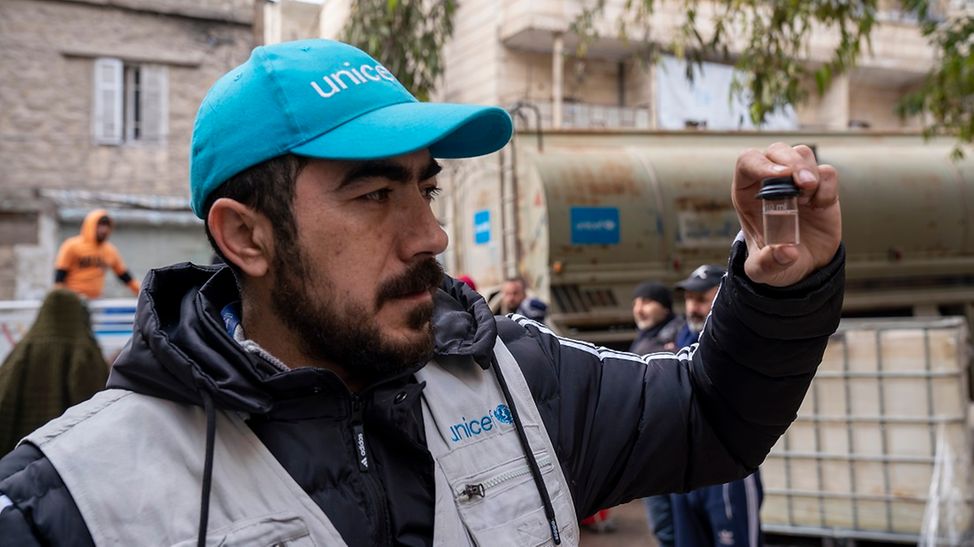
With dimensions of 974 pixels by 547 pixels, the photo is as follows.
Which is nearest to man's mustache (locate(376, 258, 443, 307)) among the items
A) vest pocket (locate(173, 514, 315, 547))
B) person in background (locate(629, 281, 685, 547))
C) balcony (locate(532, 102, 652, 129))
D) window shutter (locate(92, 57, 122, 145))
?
vest pocket (locate(173, 514, 315, 547))

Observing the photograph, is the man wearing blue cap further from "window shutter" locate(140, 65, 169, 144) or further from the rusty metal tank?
"window shutter" locate(140, 65, 169, 144)

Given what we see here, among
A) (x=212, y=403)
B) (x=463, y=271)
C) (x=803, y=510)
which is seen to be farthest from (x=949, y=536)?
(x=463, y=271)

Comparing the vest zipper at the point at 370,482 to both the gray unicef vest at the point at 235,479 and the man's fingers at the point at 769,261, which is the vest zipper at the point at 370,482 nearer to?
the gray unicef vest at the point at 235,479

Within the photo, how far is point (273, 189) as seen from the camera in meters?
1.46

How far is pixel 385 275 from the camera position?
4.82 ft

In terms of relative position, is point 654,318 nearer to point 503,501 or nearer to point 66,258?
point 503,501

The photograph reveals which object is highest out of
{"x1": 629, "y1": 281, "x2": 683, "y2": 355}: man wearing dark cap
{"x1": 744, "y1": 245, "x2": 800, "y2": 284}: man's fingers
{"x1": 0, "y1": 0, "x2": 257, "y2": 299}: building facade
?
{"x1": 0, "y1": 0, "x2": 257, "y2": 299}: building facade

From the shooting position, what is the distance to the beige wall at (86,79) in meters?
15.0

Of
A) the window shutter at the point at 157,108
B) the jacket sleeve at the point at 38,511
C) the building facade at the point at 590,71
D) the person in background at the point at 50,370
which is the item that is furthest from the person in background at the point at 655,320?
the window shutter at the point at 157,108

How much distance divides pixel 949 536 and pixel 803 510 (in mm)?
917

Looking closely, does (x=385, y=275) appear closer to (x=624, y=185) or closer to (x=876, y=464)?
(x=876, y=464)

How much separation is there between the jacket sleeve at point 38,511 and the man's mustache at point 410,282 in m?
0.54

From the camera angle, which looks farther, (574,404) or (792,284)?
(574,404)

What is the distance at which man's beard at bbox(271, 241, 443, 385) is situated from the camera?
4.75 ft
